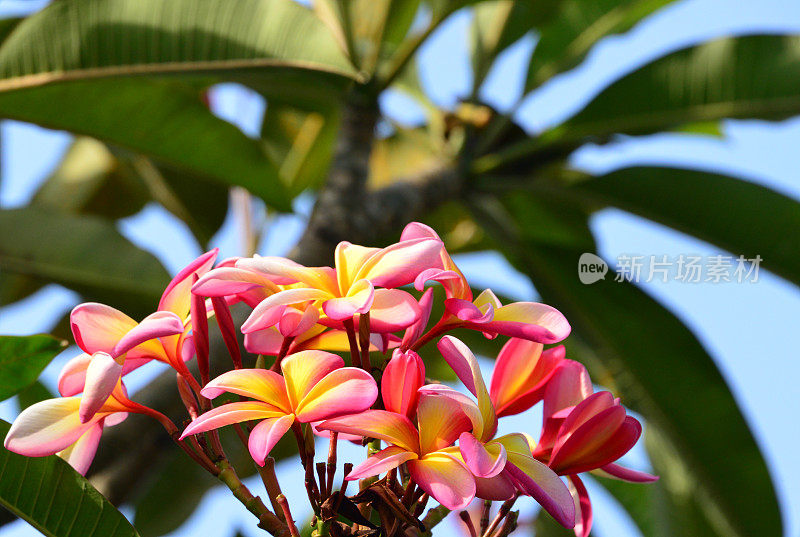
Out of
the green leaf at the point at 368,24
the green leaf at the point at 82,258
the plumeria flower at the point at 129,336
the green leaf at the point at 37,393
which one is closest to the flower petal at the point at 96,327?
the plumeria flower at the point at 129,336

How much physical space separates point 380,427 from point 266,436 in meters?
0.06

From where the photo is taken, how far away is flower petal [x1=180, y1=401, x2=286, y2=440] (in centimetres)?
44

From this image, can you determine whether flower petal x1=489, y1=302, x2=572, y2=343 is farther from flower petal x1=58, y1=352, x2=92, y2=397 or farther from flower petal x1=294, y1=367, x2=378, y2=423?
flower petal x1=58, y1=352, x2=92, y2=397

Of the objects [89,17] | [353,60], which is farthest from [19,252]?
[353,60]

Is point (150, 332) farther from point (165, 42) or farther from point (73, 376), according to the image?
point (165, 42)

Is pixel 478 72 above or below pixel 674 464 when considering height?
above

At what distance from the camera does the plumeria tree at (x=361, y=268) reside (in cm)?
48

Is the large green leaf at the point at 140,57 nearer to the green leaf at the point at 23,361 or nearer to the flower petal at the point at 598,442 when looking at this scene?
the green leaf at the point at 23,361

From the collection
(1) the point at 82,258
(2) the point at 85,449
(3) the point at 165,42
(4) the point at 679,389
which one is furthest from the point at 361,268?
(4) the point at 679,389

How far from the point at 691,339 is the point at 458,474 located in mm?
1405

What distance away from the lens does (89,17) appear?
1223 mm

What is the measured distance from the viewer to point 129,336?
484 mm

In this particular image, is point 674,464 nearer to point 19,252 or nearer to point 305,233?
point 305,233

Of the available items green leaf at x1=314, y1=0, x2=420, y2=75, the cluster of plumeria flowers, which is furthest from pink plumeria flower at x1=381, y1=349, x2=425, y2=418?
green leaf at x1=314, y1=0, x2=420, y2=75
